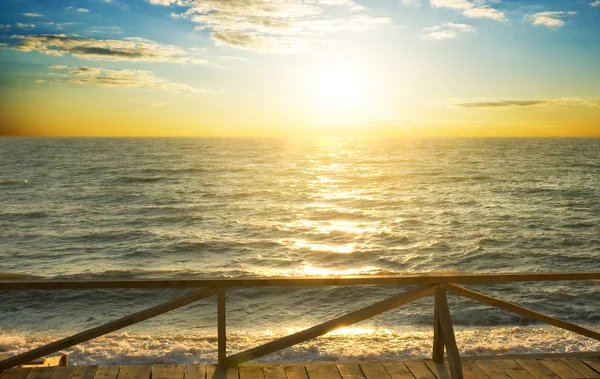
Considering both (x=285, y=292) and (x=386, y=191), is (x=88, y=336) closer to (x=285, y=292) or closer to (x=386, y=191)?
(x=285, y=292)

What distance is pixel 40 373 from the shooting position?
497cm

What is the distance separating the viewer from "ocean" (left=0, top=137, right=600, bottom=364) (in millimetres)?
12141

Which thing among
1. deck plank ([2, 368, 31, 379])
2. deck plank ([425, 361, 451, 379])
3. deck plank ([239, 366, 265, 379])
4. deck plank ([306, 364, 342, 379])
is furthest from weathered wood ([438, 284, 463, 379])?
deck plank ([2, 368, 31, 379])

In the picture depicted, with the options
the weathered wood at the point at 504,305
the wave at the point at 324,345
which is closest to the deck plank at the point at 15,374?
the weathered wood at the point at 504,305

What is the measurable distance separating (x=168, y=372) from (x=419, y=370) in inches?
96.5

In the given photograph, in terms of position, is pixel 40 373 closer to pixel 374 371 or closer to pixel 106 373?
pixel 106 373

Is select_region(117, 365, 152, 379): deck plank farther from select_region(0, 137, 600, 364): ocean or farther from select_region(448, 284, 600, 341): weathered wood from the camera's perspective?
select_region(0, 137, 600, 364): ocean

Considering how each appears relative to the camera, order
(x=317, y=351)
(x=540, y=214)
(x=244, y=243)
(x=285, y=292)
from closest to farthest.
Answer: (x=317, y=351)
(x=285, y=292)
(x=244, y=243)
(x=540, y=214)

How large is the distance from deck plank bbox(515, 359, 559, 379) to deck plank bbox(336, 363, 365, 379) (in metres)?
1.66

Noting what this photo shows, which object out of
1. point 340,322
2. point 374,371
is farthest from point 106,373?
point 374,371

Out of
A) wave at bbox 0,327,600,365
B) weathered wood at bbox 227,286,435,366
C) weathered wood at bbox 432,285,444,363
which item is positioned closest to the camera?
Answer: weathered wood at bbox 227,286,435,366

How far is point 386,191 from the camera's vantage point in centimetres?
5041

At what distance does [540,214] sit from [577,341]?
78.2 feet

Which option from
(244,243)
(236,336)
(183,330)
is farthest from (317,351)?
(244,243)
